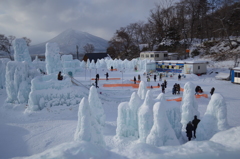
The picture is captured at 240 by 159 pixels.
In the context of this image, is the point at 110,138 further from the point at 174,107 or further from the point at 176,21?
the point at 176,21

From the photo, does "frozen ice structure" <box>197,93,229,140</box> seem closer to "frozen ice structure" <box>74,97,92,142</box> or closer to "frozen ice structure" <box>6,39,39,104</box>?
"frozen ice structure" <box>74,97,92,142</box>

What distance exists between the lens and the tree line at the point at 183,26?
4164 centimetres

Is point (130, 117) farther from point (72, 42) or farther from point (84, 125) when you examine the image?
point (72, 42)

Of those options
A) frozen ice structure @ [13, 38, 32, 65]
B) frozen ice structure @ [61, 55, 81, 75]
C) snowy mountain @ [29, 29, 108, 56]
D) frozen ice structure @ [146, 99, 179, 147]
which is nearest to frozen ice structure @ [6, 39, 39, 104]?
frozen ice structure @ [13, 38, 32, 65]

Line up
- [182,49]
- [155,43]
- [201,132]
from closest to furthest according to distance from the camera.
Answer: [201,132] < [182,49] < [155,43]

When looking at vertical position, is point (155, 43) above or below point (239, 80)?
above

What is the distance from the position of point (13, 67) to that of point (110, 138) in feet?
44.0

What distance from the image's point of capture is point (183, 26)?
166 ft

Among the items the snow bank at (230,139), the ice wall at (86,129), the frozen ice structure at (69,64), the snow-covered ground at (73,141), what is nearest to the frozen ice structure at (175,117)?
the snow-covered ground at (73,141)

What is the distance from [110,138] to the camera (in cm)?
1029

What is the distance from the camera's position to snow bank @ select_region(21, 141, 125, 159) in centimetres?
517

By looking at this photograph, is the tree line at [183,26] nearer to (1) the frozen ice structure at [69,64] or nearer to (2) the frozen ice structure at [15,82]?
(1) the frozen ice structure at [69,64]

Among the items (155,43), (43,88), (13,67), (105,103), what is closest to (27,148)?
(43,88)

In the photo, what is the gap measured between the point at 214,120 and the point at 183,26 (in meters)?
Result: 47.2
